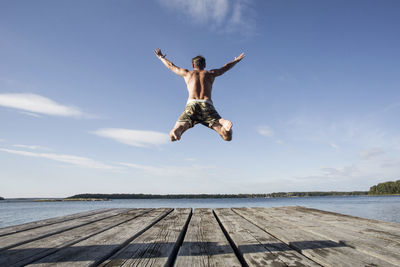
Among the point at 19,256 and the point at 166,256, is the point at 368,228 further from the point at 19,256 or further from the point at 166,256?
the point at 19,256

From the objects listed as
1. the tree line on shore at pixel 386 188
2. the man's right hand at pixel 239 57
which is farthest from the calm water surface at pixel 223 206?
the tree line on shore at pixel 386 188

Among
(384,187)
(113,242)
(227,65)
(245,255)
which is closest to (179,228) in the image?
(113,242)

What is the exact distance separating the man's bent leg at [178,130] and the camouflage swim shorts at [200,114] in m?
0.09

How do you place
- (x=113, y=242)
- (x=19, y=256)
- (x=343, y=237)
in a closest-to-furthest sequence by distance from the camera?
(x=19, y=256) → (x=113, y=242) → (x=343, y=237)

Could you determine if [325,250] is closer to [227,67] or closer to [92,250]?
[92,250]

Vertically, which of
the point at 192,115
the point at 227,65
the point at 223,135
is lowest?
the point at 223,135

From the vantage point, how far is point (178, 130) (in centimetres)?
542

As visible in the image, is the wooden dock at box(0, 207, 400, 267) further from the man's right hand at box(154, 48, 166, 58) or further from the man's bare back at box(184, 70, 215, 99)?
the man's right hand at box(154, 48, 166, 58)

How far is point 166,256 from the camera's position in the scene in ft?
7.50

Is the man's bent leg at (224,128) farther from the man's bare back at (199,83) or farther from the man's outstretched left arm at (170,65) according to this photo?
the man's outstretched left arm at (170,65)

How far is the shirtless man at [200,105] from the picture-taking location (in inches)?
214

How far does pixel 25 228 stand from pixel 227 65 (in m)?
5.40

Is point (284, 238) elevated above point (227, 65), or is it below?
below

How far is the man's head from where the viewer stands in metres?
6.10
